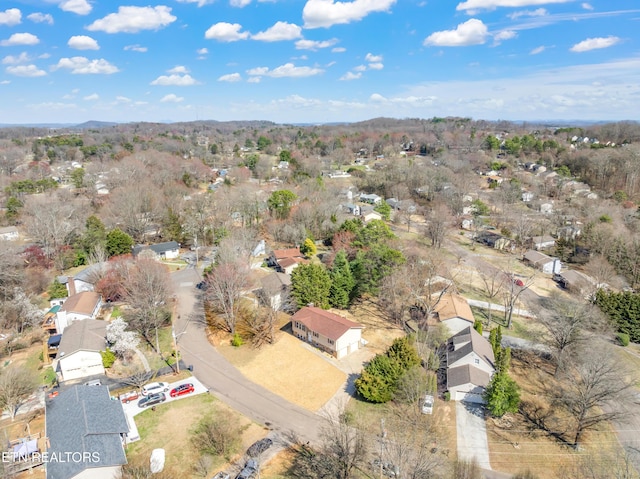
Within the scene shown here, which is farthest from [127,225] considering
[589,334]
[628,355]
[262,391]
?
[628,355]

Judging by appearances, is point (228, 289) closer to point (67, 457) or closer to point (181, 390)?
point (181, 390)

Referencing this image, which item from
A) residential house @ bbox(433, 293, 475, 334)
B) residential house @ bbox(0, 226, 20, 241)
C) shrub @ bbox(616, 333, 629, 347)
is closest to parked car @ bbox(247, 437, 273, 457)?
residential house @ bbox(433, 293, 475, 334)

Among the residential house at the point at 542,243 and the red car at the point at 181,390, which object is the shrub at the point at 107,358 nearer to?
the red car at the point at 181,390

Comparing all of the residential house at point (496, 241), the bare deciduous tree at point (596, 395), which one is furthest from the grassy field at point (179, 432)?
the residential house at point (496, 241)

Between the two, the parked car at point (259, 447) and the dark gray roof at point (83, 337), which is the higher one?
the dark gray roof at point (83, 337)

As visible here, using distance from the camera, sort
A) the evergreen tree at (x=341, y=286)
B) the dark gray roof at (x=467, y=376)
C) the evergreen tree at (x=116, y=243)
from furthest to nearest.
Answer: the evergreen tree at (x=116, y=243), the evergreen tree at (x=341, y=286), the dark gray roof at (x=467, y=376)
